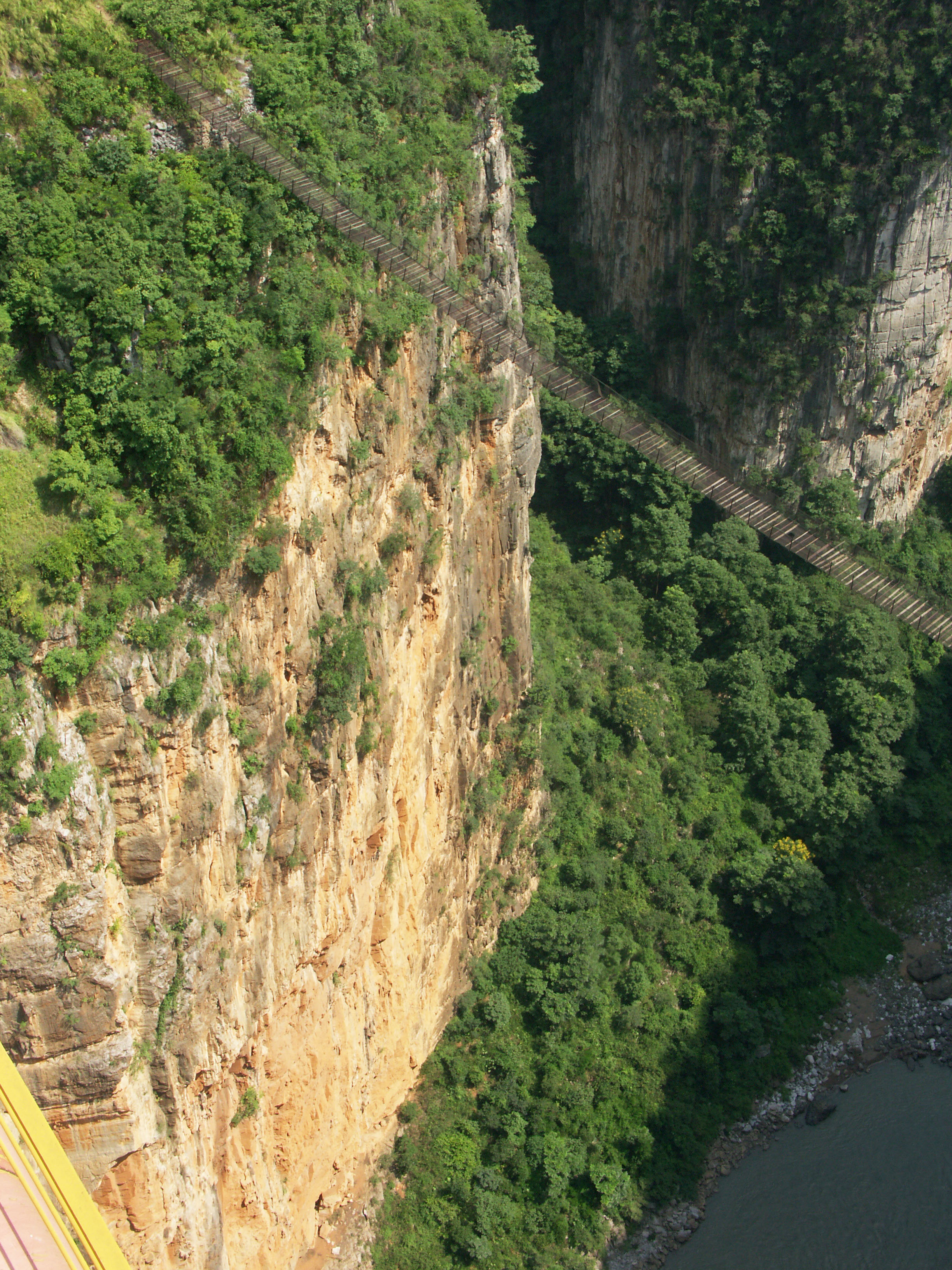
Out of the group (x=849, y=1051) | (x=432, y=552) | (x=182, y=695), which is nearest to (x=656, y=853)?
(x=849, y=1051)

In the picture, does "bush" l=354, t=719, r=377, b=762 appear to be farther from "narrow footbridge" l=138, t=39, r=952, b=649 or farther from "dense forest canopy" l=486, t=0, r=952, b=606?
"dense forest canopy" l=486, t=0, r=952, b=606

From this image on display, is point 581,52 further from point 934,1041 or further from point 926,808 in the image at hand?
point 934,1041

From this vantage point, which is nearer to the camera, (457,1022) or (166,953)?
(166,953)

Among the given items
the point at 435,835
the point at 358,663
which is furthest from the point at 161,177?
the point at 435,835

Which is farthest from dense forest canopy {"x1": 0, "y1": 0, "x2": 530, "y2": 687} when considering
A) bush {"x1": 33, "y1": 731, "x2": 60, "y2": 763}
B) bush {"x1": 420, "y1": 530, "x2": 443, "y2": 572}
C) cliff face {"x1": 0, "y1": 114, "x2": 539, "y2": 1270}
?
bush {"x1": 420, "y1": 530, "x2": 443, "y2": 572}

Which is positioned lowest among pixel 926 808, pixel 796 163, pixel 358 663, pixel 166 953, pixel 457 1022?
pixel 457 1022

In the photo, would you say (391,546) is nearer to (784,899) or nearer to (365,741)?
(365,741)

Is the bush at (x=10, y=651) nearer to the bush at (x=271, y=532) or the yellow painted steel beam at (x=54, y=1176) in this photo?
the bush at (x=271, y=532)
